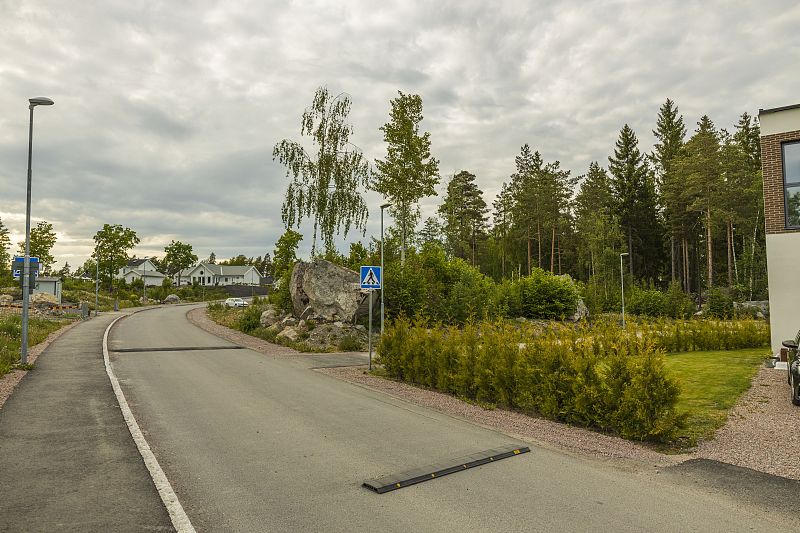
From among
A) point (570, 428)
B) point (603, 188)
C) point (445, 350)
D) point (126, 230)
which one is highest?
point (603, 188)

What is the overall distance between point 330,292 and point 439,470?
18128 millimetres

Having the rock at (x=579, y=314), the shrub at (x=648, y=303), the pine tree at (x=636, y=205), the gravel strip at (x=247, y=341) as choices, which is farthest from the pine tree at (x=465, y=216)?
the gravel strip at (x=247, y=341)

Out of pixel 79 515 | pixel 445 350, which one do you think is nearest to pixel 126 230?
pixel 445 350

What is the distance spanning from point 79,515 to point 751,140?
216ft

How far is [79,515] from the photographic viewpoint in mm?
4988

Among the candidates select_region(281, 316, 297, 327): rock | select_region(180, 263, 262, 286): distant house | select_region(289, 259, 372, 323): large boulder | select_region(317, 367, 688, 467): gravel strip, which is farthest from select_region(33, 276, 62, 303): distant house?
select_region(180, 263, 262, 286): distant house

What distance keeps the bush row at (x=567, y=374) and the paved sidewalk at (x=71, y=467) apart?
6487 mm

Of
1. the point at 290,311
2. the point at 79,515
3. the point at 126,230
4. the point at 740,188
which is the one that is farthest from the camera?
the point at 126,230

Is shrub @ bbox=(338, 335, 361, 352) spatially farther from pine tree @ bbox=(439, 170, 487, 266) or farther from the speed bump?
pine tree @ bbox=(439, 170, 487, 266)

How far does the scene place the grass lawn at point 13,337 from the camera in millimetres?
14310

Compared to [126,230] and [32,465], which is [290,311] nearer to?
[32,465]

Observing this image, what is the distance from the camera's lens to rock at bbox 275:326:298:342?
22413mm

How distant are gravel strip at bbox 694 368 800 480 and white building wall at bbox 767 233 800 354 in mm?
4361

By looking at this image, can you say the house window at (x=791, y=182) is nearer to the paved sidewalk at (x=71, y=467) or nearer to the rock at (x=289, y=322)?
the paved sidewalk at (x=71, y=467)
